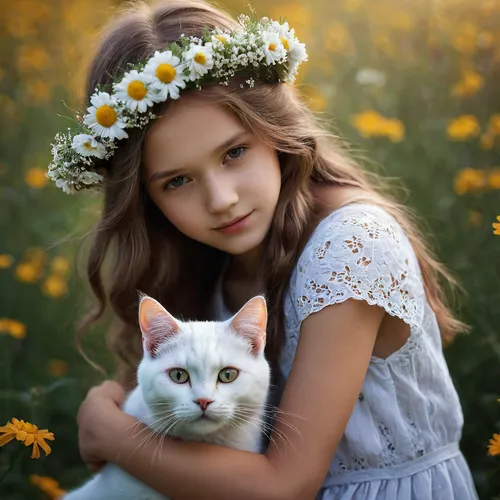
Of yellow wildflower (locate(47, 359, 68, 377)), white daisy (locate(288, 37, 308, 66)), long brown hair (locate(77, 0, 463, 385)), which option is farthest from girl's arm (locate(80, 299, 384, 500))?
yellow wildflower (locate(47, 359, 68, 377))

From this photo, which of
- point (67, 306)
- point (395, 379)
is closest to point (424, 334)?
point (395, 379)

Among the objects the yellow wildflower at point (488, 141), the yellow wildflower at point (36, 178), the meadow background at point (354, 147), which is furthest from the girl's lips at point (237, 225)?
the yellow wildflower at point (36, 178)

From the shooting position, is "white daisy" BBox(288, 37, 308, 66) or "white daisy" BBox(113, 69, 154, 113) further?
"white daisy" BBox(288, 37, 308, 66)

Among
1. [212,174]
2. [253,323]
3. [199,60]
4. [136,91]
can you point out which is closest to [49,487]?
[253,323]

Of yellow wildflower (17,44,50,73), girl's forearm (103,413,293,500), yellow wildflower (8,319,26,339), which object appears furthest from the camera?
yellow wildflower (17,44,50,73)

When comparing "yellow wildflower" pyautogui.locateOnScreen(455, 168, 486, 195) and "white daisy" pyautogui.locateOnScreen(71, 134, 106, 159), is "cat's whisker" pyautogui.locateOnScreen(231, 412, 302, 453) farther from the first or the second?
"yellow wildflower" pyautogui.locateOnScreen(455, 168, 486, 195)

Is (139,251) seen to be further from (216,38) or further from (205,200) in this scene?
(216,38)

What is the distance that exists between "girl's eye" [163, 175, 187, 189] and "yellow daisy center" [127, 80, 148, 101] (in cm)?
20

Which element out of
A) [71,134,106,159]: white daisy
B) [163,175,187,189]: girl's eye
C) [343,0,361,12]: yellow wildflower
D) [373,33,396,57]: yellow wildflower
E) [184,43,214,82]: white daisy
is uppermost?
[343,0,361,12]: yellow wildflower

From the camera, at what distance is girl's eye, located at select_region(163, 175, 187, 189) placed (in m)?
1.69

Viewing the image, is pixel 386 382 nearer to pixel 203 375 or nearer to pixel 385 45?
pixel 203 375

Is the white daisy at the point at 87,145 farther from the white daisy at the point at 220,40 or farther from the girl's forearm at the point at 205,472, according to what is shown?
the girl's forearm at the point at 205,472

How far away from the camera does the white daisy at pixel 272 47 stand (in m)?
1.65

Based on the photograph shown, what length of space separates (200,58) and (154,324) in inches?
23.6
